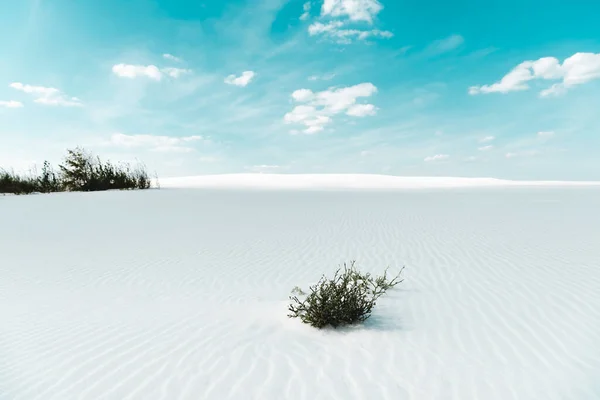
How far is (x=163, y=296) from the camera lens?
16.8ft

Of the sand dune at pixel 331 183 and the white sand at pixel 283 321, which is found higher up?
the sand dune at pixel 331 183

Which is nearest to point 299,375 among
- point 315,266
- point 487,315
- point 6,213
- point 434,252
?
point 487,315

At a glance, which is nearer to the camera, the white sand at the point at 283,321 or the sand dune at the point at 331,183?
the white sand at the point at 283,321

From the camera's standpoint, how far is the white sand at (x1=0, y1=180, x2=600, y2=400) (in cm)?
296

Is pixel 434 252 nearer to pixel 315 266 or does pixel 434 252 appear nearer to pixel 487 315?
pixel 315 266

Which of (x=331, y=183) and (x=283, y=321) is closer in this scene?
(x=283, y=321)

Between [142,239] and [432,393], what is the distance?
8068mm

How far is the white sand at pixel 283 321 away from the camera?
116 inches

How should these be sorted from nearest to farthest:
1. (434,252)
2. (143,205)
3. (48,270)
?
(48,270)
(434,252)
(143,205)

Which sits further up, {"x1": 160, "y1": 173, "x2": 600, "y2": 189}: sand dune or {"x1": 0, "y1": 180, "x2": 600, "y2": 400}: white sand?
{"x1": 160, "y1": 173, "x2": 600, "y2": 189}: sand dune

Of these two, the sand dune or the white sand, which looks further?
the sand dune

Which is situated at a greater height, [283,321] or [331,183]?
[331,183]

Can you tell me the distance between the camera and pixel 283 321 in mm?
4137

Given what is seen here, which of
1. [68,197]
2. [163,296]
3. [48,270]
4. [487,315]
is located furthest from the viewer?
[68,197]
